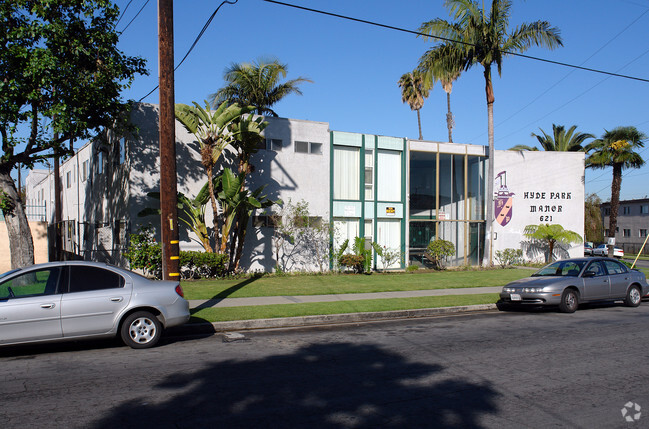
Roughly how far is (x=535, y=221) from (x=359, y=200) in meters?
11.7

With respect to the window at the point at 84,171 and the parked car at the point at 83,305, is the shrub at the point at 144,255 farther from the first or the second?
the window at the point at 84,171

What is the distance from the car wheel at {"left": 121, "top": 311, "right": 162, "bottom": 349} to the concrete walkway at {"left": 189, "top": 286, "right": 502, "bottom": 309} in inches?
150

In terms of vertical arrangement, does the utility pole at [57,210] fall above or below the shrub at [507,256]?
above

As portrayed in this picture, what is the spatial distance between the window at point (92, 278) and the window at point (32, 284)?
0.25 m

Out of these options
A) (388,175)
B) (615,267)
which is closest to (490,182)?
(388,175)

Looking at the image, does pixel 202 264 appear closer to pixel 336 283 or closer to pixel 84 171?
pixel 336 283

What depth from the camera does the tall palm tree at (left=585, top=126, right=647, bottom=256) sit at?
34.4m

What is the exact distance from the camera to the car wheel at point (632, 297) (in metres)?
14.4

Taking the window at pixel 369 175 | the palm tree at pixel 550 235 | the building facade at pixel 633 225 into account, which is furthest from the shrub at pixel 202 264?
the building facade at pixel 633 225

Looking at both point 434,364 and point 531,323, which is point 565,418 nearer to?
point 434,364

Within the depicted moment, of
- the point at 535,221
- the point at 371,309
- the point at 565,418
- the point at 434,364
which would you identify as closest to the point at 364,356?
the point at 434,364

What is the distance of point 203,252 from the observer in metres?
19.5

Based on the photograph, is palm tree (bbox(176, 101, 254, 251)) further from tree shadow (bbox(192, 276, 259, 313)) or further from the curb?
the curb

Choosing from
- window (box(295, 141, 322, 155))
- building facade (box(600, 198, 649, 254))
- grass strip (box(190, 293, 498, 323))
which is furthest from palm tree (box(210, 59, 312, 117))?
building facade (box(600, 198, 649, 254))
